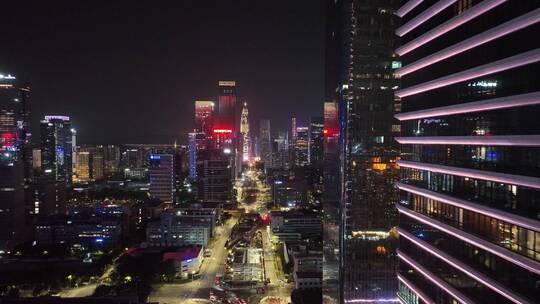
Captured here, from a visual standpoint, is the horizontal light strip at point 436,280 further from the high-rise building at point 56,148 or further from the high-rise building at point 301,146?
the high-rise building at point 301,146

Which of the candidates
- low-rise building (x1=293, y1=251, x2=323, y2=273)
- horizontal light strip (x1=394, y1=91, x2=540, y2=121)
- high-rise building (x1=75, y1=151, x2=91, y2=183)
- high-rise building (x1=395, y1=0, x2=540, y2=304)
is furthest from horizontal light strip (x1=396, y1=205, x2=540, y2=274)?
high-rise building (x1=75, y1=151, x2=91, y2=183)

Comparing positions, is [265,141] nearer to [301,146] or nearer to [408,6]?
[301,146]

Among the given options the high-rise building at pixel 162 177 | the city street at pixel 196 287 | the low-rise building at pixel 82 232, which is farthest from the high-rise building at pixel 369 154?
the high-rise building at pixel 162 177

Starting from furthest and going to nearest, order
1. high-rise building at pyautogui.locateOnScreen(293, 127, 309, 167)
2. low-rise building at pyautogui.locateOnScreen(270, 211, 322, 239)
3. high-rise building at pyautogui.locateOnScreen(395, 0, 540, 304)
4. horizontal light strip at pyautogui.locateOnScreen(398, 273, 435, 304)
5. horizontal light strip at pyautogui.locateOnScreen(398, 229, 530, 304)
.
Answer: high-rise building at pyautogui.locateOnScreen(293, 127, 309, 167) → low-rise building at pyautogui.locateOnScreen(270, 211, 322, 239) → horizontal light strip at pyautogui.locateOnScreen(398, 273, 435, 304) → horizontal light strip at pyautogui.locateOnScreen(398, 229, 530, 304) → high-rise building at pyautogui.locateOnScreen(395, 0, 540, 304)

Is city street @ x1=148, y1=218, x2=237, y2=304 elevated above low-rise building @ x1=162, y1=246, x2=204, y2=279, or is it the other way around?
low-rise building @ x1=162, y1=246, x2=204, y2=279

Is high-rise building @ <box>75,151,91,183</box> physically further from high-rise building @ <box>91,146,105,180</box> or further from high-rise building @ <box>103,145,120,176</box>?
high-rise building @ <box>103,145,120,176</box>

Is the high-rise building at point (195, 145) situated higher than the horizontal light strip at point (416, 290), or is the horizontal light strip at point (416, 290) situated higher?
the high-rise building at point (195, 145)

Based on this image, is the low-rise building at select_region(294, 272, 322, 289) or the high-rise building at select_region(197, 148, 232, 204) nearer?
the low-rise building at select_region(294, 272, 322, 289)
